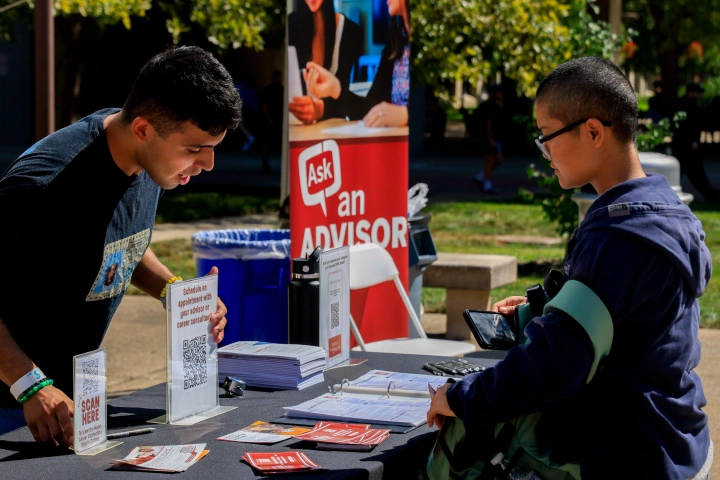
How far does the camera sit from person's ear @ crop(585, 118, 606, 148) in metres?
2.32

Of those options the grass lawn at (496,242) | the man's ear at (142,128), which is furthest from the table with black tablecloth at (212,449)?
the grass lawn at (496,242)

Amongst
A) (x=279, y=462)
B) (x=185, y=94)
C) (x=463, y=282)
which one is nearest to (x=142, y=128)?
(x=185, y=94)

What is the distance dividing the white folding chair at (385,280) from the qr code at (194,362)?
7.11 ft

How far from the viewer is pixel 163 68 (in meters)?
2.62

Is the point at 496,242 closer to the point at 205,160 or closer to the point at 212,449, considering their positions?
the point at 205,160

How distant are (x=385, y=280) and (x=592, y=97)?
125 inches

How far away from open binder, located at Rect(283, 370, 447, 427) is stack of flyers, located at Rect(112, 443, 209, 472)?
0.42m

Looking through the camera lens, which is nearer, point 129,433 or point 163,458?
point 163,458

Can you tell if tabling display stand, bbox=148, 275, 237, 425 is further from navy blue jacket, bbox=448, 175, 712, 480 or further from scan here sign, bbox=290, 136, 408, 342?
scan here sign, bbox=290, 136, 408, 342

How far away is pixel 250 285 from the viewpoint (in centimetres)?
533

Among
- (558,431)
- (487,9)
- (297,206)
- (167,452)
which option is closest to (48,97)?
(297,206)

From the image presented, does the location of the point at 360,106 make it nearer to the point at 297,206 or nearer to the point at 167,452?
the point at 297,206

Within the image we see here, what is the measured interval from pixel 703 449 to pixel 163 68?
5.14ft

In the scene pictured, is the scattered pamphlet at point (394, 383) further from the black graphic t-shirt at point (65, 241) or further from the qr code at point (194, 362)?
the black graphic t-shirt at point (65, 241)
